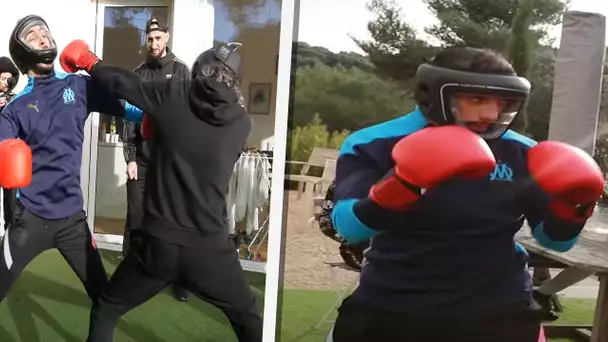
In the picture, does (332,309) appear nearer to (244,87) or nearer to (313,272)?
(313,272)

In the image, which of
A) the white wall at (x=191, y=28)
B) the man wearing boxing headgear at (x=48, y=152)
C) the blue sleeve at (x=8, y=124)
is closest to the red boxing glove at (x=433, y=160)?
the white wall at (x=191, y=28)

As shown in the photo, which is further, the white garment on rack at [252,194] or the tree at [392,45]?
the white garment on rack at [252,194]

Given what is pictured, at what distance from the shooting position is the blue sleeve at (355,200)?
1.70 m

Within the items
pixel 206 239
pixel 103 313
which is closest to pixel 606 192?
pixel 206 239

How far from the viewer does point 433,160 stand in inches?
60.1

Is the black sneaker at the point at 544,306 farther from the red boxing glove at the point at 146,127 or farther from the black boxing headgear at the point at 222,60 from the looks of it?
the red boxing glove at the point at 146,127

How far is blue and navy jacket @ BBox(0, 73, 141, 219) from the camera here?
Answer: 2172 millimetres

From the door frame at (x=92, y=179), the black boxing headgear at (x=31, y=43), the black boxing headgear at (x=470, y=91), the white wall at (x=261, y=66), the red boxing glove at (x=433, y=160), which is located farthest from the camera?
the door frame at (x=92, y=179)

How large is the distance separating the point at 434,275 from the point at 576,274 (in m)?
0.39

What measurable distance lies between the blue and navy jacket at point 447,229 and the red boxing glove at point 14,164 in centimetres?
105

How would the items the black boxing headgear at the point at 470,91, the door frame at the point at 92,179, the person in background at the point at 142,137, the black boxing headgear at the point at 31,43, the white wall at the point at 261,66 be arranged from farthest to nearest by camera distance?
the door frame at the point at 92,179, the black boxing headgear at the point at 31,43, the person in background at the point at 142,137, the white wall at the point at 261,66, the black boxing headgear at the point at 470,91

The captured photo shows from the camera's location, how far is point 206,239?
2002 millimetres

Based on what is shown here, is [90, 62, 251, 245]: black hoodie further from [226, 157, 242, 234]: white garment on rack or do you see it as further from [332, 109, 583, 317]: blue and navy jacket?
[332, 109, 583, 317]: blue and navy jacket

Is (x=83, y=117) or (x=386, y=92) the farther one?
(x=83, y=117)
